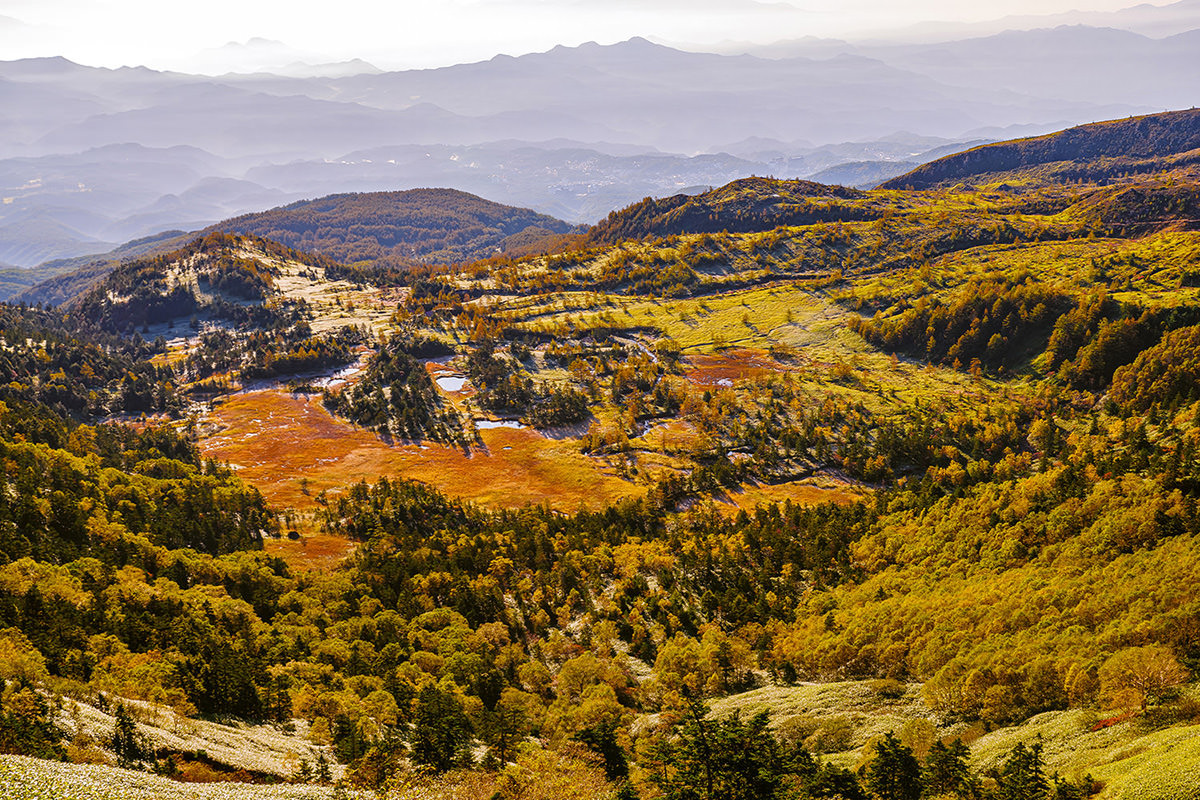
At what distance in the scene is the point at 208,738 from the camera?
57844 millimetres

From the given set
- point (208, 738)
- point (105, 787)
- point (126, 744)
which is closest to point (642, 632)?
point (208, 738)

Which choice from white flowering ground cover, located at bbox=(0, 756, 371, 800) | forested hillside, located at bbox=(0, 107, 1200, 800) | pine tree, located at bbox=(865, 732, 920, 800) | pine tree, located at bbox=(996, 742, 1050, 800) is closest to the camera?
white flowering ground cover, located at bbox=(0, 756, 371, 800)

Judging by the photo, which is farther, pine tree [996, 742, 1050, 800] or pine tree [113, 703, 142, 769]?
pine tree [113, 703, 142, 769]

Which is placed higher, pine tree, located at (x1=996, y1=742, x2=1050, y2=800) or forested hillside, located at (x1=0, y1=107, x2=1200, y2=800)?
pine tree, located at (x1=996, y1=742, x2=1050, y2=800)

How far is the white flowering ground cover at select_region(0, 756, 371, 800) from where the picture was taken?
40156 mm

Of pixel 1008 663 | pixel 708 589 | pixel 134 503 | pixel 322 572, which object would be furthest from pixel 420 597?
pixel 1008 663

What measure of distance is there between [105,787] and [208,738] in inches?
611

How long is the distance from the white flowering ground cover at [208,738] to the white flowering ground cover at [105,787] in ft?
16.2

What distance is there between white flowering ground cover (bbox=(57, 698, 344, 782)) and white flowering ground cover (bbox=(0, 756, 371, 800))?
4.95 metres

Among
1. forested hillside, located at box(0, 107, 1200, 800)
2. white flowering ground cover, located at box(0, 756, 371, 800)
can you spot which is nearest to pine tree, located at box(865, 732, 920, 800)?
forested hillside, located at box(0, 107, 1200, 800)

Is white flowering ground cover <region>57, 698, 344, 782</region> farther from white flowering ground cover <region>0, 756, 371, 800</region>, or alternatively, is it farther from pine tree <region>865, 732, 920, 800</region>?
pine tree <region>865, 732, 920, 800</region>

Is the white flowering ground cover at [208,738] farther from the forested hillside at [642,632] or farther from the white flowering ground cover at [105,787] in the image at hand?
the white flowering ground cover at [105,787]

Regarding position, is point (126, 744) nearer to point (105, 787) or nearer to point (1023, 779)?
point (105, 787)

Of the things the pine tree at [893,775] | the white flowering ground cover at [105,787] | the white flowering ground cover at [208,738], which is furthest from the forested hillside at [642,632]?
the white flowering ground cover at [105,787]
